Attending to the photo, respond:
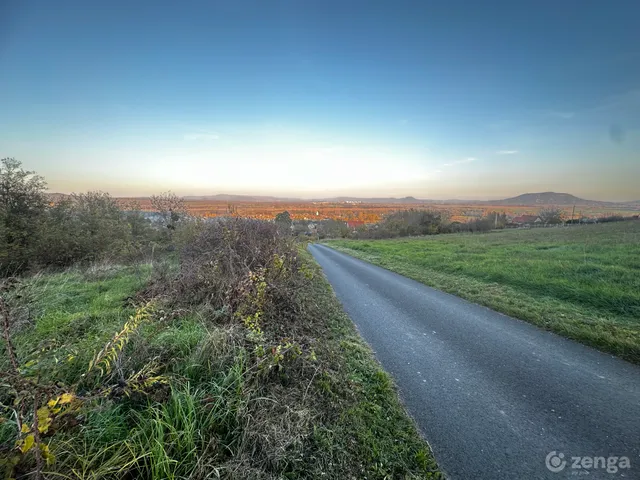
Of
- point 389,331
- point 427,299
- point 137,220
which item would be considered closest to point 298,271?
point 389,331

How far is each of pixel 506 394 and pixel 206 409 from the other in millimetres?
3877

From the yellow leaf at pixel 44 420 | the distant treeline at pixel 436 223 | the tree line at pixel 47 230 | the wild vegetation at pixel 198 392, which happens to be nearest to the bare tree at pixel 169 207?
the tree line at pixel 47 230

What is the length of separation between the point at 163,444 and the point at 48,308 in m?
5.59

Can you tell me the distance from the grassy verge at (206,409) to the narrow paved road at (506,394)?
0.45 m

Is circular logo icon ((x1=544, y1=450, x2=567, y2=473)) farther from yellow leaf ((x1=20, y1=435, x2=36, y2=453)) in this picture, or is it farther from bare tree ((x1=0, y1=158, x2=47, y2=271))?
bare tree ((x1=0, y1=158, x2=47, y2=271))

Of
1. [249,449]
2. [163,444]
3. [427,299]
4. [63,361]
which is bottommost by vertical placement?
[427,299]

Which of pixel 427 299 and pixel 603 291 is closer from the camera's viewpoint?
pixel 603 291

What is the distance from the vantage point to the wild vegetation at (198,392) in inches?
77.0

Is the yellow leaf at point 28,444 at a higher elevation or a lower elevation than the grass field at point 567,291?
higher

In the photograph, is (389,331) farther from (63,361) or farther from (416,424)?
(63,361)

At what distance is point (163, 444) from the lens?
2096 millimetres

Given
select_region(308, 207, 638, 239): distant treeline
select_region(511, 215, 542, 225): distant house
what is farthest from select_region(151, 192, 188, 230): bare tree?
select_region(511, 215, 542, 225): distant house

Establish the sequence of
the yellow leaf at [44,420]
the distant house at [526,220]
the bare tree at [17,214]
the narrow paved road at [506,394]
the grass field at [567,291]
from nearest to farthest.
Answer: the yellow leaf at [44,420]
the narrow paved road at [506,394]
the grass field at [567,291]
the bare tree at [17,214]
the distant house at [526,220]

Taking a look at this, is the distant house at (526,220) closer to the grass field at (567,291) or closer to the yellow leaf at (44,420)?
the grass field at (567,291)
